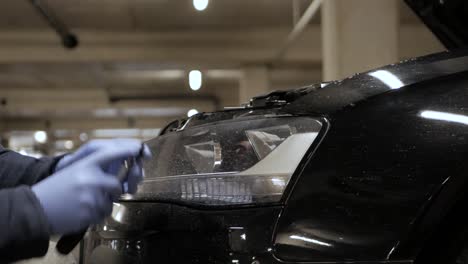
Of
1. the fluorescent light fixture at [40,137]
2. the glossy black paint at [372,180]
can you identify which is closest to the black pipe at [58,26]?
the glossy black paint at [372,180]

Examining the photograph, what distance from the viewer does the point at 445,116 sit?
1360 mm

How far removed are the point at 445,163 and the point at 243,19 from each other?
7.93 metres

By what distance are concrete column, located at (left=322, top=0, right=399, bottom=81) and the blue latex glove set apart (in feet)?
13.8

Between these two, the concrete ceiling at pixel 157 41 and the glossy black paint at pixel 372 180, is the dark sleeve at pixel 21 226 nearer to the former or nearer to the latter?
the glossy black paint at pixel 372 180

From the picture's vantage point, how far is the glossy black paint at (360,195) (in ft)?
4.19

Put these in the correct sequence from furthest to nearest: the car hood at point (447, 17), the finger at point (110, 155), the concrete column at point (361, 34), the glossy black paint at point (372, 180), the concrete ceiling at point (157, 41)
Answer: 1. the concrete ceiling at point (157, 41)
2. the concrete column at point (361, 34)
3. the car hood at point (447, 17)
4. the glossy black paint at point (372, 180)
5. the finger at point (110, 155)

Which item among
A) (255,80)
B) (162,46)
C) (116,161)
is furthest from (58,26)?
(116,161)

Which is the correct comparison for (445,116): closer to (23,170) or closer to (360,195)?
(360,195)

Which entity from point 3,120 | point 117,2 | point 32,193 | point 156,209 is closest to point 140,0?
point 117,2

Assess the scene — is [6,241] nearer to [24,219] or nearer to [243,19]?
[24,219]

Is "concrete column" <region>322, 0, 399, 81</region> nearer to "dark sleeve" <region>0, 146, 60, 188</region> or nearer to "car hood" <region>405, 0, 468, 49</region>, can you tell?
"car hood" <region>405, 0, 468, 49</region>

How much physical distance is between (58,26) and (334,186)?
325 inches

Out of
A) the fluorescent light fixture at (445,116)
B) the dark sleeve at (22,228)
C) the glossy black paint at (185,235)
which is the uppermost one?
the fluorescent light fixture at (445,116)

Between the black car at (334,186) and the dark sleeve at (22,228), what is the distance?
559 mm
